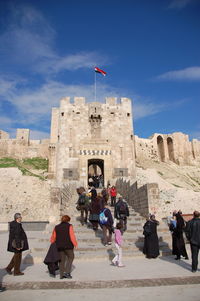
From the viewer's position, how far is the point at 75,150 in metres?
20.8

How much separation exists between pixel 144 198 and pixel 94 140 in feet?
36.3

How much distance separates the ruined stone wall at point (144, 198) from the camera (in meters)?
10.4

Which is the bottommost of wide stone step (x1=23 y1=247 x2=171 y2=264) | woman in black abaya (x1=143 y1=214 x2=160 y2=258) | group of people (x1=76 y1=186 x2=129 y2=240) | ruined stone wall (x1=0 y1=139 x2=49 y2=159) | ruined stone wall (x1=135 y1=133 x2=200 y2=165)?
wide stone step (x1=23 y1=247 x2=171 y2=264)

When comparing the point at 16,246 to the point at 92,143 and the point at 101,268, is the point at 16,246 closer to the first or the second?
the point at 101,268

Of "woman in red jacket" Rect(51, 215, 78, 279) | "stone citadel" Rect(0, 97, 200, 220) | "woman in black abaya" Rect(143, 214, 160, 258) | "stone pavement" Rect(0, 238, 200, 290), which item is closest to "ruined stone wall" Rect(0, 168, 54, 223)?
"stone citadel" Rect(0, 97, 200, 220)

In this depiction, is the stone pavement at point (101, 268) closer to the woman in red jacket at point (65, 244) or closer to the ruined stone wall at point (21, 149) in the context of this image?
the woman in red jacket at point (65, 244)

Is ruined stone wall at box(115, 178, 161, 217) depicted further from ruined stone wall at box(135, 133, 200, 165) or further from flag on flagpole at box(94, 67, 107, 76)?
ruined stone wall at box(135, 133, 200, 165)

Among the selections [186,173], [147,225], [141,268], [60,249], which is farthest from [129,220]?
[186,173]

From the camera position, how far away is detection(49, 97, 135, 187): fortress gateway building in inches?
801

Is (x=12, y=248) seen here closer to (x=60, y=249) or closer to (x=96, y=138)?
(x=60, y=249)

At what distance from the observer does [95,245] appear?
25.2ft

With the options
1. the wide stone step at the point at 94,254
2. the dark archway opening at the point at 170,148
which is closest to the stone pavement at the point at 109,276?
the wide stone step at the point at 94,254

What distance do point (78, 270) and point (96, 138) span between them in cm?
1637

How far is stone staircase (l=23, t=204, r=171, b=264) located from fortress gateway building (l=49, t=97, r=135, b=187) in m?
9.97
